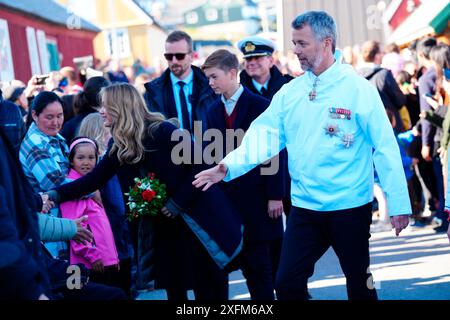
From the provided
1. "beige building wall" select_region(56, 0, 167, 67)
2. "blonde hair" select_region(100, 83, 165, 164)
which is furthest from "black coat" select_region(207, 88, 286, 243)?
"beige building wall" select_region(56, 0, 167, 67)

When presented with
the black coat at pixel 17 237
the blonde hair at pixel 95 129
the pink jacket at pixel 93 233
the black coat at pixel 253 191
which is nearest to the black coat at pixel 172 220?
the pink jacket at pixel 93 233

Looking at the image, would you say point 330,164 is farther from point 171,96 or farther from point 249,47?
point 171,96

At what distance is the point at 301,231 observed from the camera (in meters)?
5.62

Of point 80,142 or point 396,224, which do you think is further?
point 80,142

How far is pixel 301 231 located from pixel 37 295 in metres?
2.16

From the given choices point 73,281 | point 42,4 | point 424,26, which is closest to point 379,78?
point 73,281

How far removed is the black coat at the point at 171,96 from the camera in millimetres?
8555

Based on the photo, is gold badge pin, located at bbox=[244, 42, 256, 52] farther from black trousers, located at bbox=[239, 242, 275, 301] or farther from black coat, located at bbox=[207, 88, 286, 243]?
black trousers, located at bbox=[239, 242, 275, 301]

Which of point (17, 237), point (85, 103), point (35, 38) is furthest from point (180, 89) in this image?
point (35, 38)

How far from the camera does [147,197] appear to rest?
6.04 metres

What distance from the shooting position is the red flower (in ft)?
19.7

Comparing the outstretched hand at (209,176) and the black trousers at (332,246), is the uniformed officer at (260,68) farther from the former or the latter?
the black trousers at (332,246)

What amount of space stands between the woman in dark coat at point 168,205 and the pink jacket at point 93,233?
0.12 m
